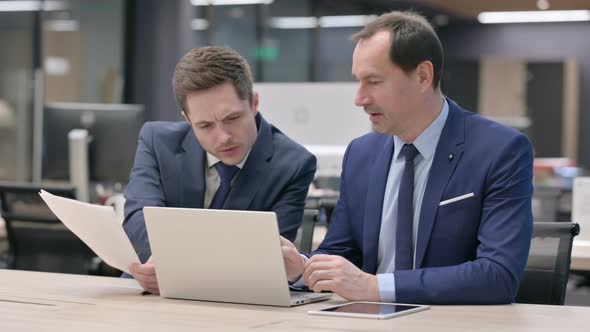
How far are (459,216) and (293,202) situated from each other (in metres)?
0.62

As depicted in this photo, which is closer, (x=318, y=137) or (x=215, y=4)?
(x=318, y=137)

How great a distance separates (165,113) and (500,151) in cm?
778

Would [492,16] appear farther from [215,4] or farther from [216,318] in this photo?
[216,318]

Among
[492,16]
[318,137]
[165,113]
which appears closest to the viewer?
[318,137]

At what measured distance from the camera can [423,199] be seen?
2557mm

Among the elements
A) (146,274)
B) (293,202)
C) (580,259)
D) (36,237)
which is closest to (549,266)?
(293,202)

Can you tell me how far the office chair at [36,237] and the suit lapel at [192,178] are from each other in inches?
75.1

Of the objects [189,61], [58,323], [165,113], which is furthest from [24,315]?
[165,113]

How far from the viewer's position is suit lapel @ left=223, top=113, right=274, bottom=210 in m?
2.93

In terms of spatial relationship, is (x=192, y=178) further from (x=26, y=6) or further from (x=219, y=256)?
(x=26, y=6)

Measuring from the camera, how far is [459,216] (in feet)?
8.27

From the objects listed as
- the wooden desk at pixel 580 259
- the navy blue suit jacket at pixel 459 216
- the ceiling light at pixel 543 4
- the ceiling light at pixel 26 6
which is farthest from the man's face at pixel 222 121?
the ceiling light at pixel 543 4

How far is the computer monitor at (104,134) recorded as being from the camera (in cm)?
569

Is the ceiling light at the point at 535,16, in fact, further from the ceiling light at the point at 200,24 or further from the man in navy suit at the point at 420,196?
the man in navy suit at the point at 420,196
